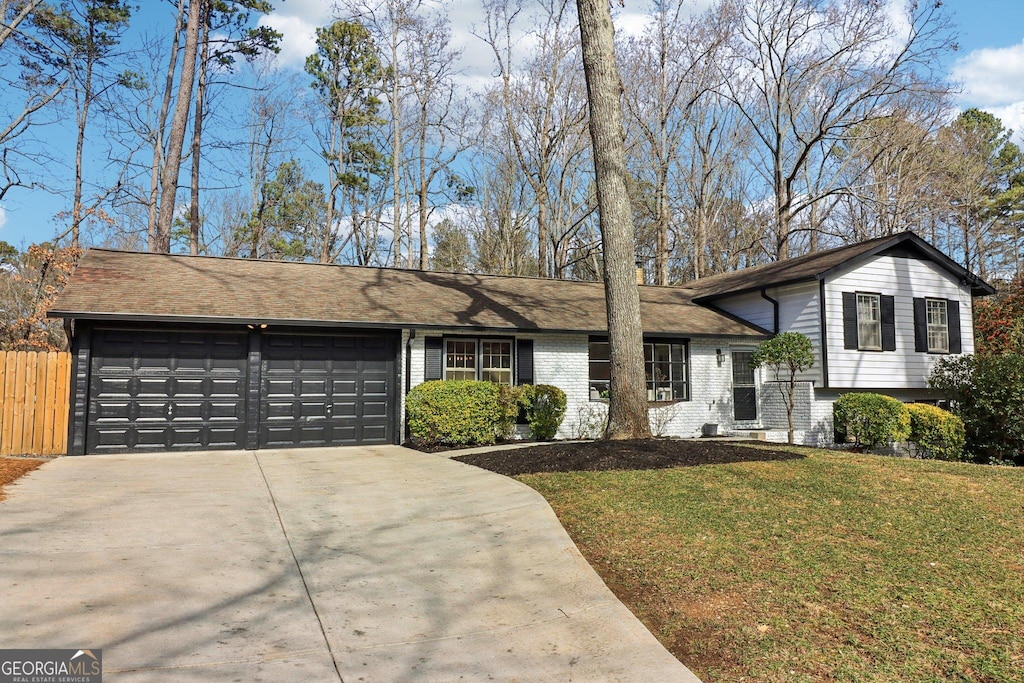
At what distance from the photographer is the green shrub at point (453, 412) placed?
12.6m

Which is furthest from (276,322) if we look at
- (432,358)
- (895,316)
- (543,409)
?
(895,316)

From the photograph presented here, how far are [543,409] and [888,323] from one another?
956 centimetres

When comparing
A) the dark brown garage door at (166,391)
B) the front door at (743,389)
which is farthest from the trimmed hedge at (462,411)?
the front door at (743,389)

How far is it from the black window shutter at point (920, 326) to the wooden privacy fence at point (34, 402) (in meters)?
19.2

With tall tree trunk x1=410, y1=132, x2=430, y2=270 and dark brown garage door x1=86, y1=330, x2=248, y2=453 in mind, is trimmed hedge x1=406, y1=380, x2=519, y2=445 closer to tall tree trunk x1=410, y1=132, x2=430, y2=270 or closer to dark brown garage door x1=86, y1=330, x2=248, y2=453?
dark brown garage door x1=86, y1=330, x2=248, y2=453

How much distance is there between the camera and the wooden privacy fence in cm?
1143

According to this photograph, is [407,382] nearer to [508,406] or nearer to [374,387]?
[374,387]

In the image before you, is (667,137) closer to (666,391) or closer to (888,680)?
(666,391)

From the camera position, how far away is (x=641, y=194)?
29672 millimetres

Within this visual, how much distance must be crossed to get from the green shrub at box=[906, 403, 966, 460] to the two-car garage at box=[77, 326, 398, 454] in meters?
11.4

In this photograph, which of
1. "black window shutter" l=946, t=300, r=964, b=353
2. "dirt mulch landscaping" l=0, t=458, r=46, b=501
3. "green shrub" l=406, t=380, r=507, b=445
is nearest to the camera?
"dirt mulch landscaping" l=0, t=458, r=46, b=501

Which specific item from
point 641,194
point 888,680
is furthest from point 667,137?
point 888,680

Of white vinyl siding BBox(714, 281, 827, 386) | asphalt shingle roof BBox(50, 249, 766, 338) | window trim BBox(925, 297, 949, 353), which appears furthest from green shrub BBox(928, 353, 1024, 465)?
asphalt shingle roof BBox(50, 249, 766, 338)

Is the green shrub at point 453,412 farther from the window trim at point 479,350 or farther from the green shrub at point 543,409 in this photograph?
the window trim at point 479,350
